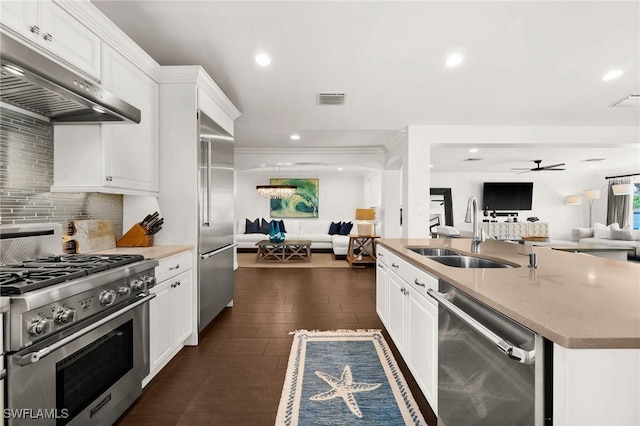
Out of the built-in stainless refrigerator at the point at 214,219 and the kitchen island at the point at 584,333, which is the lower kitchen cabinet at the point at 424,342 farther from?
the built-in stainless refrigerator at the point at 214,219

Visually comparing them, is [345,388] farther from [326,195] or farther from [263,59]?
[326,195]

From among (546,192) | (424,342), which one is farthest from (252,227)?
(546,192)

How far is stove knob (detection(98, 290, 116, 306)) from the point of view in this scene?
1.41 m

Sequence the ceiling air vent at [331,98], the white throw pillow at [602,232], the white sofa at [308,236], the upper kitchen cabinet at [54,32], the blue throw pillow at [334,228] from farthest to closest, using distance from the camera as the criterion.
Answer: the blue throw pillow at [334,228] < the white throw pillow at [602,232] < the white sofa at [308,236] < the ceiling air vent at [331,98] < the upper kitchen cabinet at [54,32]

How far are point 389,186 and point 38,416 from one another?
5824 millimetres

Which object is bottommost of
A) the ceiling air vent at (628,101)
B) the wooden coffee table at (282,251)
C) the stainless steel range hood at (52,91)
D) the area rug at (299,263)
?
the area rug at (299,263)

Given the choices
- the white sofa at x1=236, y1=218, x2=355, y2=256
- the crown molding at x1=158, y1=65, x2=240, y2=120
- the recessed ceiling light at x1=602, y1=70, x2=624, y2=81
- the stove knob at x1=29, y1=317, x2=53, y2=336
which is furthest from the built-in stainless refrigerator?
the white sofa at x1=236, y1=218, x2=355, y2=256

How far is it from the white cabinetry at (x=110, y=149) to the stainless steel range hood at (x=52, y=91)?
0.37 ft

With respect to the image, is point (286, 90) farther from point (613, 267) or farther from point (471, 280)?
point (613, 267)

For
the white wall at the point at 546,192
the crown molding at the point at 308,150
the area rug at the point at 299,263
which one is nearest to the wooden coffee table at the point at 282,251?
the area rug at the point at 299,263

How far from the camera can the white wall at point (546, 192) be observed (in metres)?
9.94

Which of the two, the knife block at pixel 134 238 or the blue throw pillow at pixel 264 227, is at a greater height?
the knife block at pixel 134 238

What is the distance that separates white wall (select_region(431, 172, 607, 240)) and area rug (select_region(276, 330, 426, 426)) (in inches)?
346

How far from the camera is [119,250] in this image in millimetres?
2211
